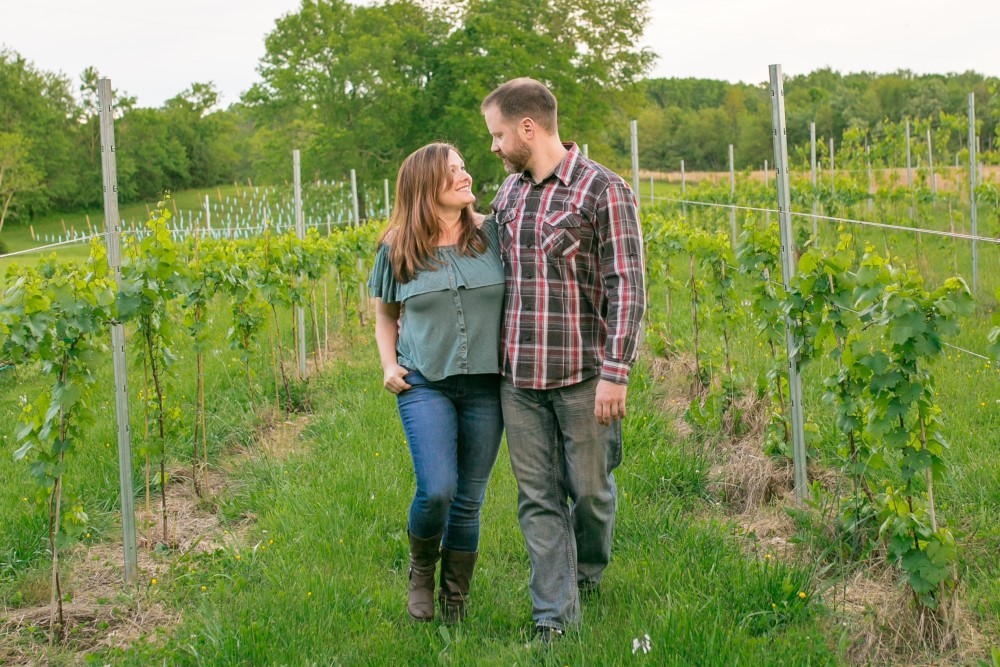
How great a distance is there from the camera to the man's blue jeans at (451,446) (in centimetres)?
334

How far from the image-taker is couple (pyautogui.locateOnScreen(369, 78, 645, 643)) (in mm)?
3289

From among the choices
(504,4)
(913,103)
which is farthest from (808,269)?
(913,103)

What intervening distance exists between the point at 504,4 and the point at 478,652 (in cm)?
3516

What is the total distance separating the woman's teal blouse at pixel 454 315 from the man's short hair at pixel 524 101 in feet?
1.70

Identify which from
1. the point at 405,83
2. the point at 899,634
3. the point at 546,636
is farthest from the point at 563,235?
the point at 405,83

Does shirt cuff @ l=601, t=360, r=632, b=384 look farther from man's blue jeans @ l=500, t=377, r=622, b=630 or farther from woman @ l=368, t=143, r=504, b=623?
woman @ l=368, t=143, r=504, b=623

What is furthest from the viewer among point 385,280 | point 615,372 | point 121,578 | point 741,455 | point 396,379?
point 741,455

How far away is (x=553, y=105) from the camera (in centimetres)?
343

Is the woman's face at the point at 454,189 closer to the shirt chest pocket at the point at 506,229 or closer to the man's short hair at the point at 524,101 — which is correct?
the shirt chest pocket at the point at 506,229

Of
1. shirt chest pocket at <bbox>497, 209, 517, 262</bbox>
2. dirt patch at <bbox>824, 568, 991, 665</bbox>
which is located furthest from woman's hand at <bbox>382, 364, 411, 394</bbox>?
dirt patch at <bbox>824, 568, 991, 665</bbox>

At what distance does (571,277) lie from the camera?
3.33 meters

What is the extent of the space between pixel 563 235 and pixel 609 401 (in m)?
0.60

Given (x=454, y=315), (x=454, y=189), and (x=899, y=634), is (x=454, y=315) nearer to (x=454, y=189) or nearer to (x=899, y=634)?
(x=454, y=189)

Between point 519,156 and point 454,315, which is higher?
point 519,156
